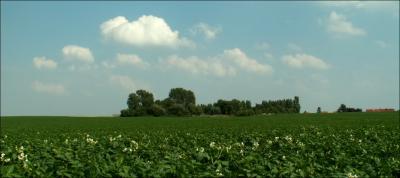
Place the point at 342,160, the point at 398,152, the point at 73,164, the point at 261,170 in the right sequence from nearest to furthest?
the point at 261,170, the point at 73,164, the point at 342,160, the point at 398,152

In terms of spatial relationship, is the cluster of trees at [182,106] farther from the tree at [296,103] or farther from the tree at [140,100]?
the tree at [296,103]

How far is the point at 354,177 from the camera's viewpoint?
7.04 meters

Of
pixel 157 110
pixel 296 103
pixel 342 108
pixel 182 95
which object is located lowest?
pixel 157 110

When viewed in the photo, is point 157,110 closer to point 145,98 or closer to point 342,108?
point 145,98

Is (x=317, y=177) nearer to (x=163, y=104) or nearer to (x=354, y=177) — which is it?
(x=354, y=177)

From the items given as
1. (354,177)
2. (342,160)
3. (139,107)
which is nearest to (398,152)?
(342,160)

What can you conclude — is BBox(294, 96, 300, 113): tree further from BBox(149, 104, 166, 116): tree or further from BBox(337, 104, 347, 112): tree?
BBox(149, 104, 166, 116): tree

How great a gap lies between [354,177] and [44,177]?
151 inches

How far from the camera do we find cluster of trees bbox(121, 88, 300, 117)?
359 ft

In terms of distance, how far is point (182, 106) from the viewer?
365 feet

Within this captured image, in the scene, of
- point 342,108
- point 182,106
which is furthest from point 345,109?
point 182,106

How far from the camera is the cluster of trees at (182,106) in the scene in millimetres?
109312

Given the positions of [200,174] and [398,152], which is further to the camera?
[398,152]

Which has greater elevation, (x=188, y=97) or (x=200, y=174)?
(x=188, y=97)
